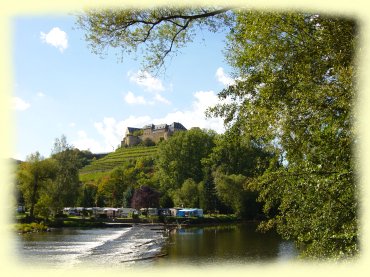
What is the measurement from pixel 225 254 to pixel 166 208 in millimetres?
45989

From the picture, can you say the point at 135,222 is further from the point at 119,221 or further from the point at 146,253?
the point at 146,253

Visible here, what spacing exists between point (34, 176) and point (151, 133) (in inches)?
4588

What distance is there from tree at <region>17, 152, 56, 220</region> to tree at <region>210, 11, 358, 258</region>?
43.7 metres

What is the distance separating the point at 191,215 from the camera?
6188cm

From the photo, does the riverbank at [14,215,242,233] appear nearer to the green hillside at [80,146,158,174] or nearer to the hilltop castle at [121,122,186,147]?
the green hillside at [80,146,158,174]

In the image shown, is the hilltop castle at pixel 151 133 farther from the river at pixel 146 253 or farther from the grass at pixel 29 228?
the river at pixel 146 253

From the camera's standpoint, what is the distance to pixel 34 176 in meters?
49.5

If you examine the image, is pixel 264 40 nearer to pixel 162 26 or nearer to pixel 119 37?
pixel 162 26

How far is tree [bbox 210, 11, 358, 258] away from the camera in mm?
7539

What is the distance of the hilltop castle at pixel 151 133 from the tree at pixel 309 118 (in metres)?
145

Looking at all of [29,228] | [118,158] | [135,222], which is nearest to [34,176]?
[29,228]

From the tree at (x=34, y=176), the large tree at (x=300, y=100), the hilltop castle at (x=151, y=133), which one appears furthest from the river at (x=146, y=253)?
the hilltop castle at (x=151, y=133)

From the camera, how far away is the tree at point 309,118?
7.54 metres

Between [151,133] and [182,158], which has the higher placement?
[151,133]
